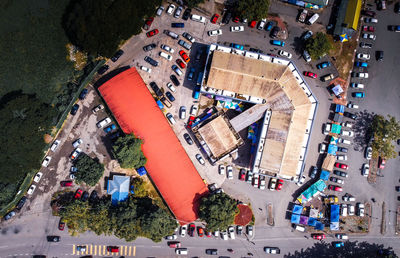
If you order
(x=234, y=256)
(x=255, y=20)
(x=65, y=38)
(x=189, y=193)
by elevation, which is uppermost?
(x=255, y=20)

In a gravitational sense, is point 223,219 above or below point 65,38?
below

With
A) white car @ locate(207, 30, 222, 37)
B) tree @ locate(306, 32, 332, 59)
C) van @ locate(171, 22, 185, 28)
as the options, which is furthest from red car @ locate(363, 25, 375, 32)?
van @ locate(171, 22, 185, 28)

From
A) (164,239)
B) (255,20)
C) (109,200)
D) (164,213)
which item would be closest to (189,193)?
(164,213)

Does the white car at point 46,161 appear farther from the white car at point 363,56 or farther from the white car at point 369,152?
the white car at point 363,56

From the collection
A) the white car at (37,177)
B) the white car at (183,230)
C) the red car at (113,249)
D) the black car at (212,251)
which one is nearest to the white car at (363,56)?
the black car at (212,251)

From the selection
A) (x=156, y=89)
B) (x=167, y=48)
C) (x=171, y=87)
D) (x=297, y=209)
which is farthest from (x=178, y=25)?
(x=297, y=209)

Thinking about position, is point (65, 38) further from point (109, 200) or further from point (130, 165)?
point (109, 200)
